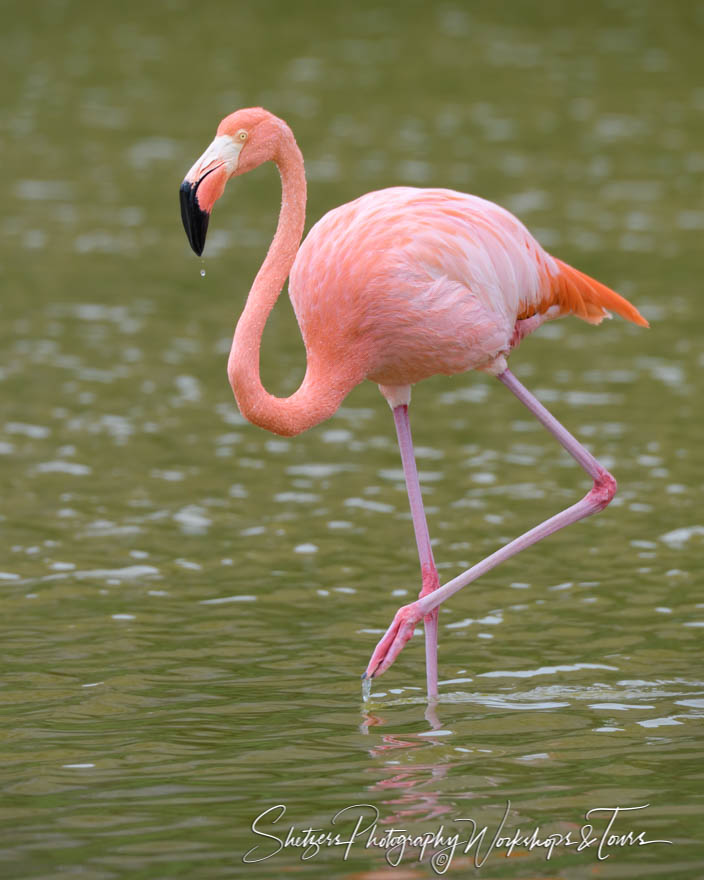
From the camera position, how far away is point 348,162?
61.9 ft

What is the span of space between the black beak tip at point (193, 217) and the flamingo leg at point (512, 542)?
5.44ft

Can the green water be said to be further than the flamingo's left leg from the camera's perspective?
No

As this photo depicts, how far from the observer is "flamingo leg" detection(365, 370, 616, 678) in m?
6.80

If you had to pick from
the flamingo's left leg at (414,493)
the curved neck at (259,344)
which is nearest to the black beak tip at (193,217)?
the curved neck at (259,344)

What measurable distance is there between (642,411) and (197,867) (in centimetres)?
706

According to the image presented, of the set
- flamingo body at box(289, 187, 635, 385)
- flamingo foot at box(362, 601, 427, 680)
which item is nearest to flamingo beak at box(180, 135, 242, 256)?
flamingo body at box(289, 187, 635, 385)

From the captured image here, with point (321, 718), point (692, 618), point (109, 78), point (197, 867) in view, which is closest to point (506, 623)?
point (692, 618)

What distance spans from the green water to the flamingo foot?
22 cm

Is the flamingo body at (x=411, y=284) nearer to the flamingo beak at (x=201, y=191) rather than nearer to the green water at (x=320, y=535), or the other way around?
the flamingo beak at (x=201, y=191)

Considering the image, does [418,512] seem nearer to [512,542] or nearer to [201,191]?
[512,542]

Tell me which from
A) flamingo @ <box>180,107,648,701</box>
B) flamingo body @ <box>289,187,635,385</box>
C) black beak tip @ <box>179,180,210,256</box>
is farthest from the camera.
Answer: flamingo body @ <box>289,187,635,385</box>

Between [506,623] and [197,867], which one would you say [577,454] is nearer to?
[506,623]

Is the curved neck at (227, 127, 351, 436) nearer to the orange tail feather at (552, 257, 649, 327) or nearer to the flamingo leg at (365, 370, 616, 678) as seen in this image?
the flamingo leg at (365, 370, 616, 678)

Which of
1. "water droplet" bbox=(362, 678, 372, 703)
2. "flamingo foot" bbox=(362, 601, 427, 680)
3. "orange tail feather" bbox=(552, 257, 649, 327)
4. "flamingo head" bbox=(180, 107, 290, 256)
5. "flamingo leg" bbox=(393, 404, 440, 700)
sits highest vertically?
"flamingo head" bbox=(180, 107, 290, 256)
